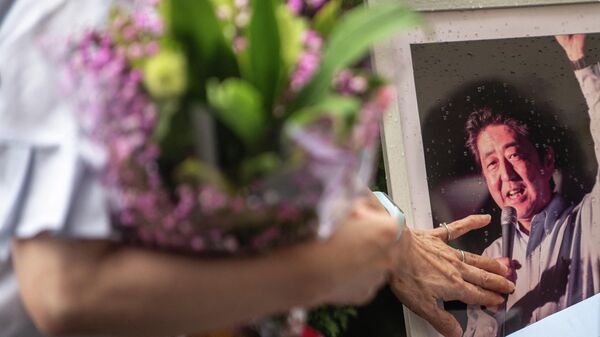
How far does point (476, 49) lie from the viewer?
141 cm

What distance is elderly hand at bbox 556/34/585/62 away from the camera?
1.45 meters

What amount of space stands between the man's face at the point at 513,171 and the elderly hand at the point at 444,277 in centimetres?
7

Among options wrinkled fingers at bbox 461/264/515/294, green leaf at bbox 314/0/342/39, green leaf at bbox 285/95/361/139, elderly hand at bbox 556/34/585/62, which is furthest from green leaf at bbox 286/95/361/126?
elderly hand at bbox 556/34/585/62

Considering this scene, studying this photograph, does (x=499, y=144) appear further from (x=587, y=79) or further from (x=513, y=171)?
(x=587, y=79)

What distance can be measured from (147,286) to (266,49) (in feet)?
0.77

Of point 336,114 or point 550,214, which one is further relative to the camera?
point 550,214

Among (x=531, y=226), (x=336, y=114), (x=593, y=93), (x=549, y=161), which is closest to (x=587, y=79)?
(x=593, y=93)

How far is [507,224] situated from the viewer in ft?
4.51

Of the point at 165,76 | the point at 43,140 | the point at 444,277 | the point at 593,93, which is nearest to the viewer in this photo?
the point at 165,76

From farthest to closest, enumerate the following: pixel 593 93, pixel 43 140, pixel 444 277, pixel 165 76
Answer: pixel 593 93 → pixel 444 277 → pixel 43 140 → pixel 165 76

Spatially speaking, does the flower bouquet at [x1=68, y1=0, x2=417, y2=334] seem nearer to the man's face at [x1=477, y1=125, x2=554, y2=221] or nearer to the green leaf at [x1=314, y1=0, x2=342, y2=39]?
the green leaf at [x1=314, y1=0, x2=342, y2=39]

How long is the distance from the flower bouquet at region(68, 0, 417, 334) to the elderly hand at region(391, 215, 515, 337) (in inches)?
24.1

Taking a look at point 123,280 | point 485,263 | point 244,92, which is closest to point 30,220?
point 123,280

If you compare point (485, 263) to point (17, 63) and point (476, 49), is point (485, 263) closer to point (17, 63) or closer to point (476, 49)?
point (476, 49)
